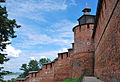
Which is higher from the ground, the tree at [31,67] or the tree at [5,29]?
the tree at [5,29]

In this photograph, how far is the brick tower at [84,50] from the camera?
14898mm

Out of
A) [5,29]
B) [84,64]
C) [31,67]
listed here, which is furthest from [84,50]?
[31,67]

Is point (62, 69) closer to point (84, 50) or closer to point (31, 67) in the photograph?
point (84, 50)

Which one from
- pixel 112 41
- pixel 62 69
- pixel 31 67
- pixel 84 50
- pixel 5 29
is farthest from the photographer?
pixel 31 67

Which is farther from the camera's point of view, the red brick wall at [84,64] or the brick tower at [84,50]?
the brick tower at [84,50]

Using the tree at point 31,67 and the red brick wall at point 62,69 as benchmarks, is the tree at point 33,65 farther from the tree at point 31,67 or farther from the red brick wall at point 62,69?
the red brick wall at point 62,69

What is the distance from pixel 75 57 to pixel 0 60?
31.7ft

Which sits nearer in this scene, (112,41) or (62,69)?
(112,41)

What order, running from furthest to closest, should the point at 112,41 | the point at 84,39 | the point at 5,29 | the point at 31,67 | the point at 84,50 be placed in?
the point at 31,67, the point at 84,39, the point at 84,50, the point at 5,29, the point at 112,41

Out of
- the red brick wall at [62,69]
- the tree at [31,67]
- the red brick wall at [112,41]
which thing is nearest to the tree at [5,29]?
the red brick wall at [112,41]

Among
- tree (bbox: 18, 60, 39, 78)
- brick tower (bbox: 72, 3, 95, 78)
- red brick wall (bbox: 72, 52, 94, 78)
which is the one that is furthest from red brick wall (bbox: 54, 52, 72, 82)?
tree (bbox: 18, 60, 39, 78)

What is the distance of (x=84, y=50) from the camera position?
15430 mm

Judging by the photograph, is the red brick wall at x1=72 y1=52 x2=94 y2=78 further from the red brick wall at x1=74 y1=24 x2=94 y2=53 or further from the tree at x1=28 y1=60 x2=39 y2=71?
the tree at x1=28 y1=60 x2=39 y2=71

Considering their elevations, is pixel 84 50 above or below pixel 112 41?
above
